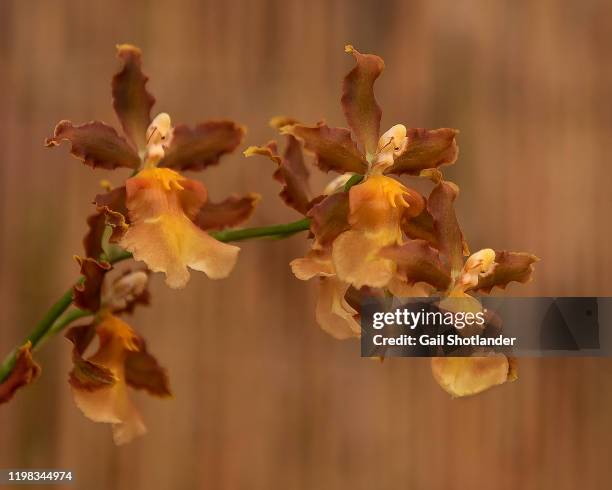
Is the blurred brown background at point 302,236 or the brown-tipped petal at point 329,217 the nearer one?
the brown-tipped petal at point 329,217

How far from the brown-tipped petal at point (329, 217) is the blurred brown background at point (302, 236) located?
0.71 m

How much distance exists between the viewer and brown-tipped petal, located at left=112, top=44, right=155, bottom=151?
1.34ft

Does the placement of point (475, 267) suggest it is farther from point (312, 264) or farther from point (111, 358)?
point (111, 358)

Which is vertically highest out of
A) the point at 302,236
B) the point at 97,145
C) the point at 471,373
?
the point at 302,236

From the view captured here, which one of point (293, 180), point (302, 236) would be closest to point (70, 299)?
point (293, 180)

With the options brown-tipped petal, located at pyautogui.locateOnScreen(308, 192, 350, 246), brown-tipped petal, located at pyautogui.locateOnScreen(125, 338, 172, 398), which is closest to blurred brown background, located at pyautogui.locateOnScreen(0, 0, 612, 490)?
brown-tipped petal, located at pyautogui.locateOnScreen(125, 338, 172, 398)

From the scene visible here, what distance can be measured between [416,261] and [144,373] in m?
0.17

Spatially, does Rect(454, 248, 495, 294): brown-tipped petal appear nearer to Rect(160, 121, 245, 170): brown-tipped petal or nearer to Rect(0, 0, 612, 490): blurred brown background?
Rect(160, 121, 245, 170): brown-tipped petal

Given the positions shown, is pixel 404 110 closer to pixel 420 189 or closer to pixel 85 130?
pixel 420 189

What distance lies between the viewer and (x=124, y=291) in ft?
1.42

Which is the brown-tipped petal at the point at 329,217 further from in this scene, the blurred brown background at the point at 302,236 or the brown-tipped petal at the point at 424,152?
the blurred brown background at the point at 302,236

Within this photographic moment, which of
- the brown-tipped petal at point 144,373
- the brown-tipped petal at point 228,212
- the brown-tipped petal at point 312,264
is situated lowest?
the brown-tipped petal at point 144,373

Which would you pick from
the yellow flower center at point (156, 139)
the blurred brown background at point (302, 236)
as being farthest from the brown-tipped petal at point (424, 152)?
the blurred brown background at point (302, 236)

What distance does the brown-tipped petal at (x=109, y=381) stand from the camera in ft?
1.29
